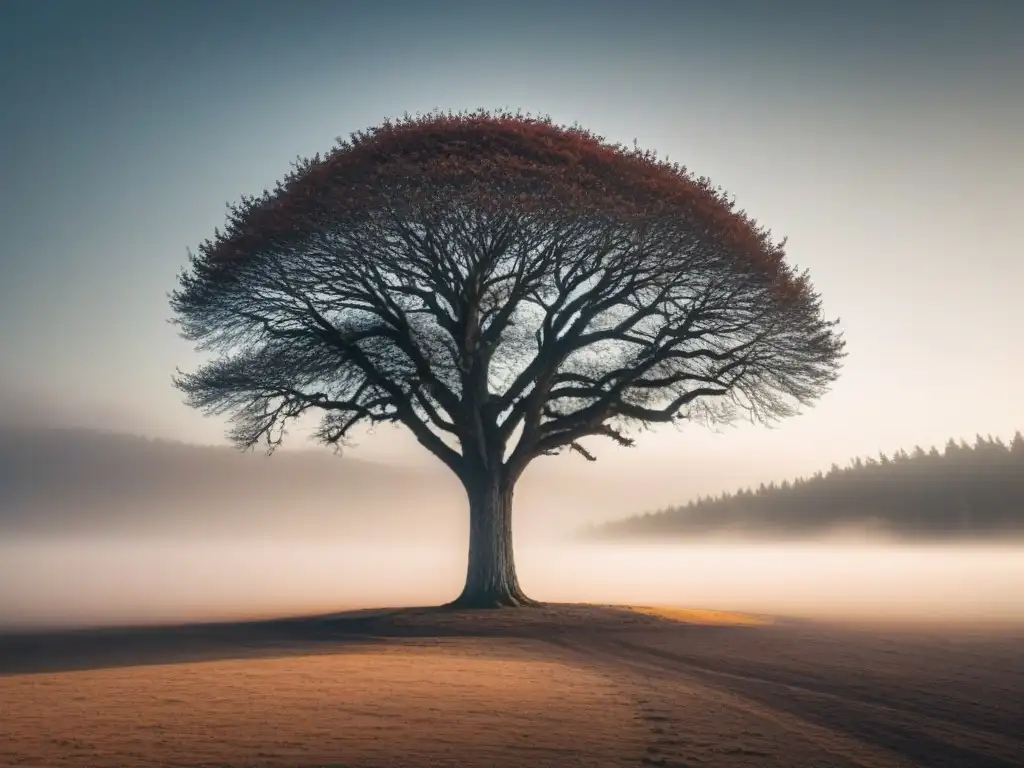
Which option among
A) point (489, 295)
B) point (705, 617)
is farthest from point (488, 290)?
point (705, 617)

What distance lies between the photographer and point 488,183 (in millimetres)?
27578

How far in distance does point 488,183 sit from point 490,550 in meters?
11.8

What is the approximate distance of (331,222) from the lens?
29.3m

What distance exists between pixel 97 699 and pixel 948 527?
100 metres

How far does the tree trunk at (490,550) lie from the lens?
30.6 m

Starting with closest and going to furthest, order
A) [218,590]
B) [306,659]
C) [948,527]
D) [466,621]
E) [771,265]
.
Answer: [306,659], [466,621], [771,265], [218,590], [948,527]

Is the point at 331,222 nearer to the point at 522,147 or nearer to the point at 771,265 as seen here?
the point at 522,147

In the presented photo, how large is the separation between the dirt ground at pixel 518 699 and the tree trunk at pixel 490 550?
3965 mm

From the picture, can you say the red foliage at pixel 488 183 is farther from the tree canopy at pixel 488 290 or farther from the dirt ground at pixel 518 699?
the dirt ground at pixel 518 699

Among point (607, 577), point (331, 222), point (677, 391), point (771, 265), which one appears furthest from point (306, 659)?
point (607, 577)

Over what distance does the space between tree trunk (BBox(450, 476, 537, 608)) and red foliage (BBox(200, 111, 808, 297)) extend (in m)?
9.65

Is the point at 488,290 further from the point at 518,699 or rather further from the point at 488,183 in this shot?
the point at 518,699

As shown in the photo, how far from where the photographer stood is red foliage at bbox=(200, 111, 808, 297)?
27797 mm

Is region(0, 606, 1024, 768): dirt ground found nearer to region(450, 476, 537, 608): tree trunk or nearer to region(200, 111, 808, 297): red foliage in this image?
region(450, 476, 537, 608): tree trunk
